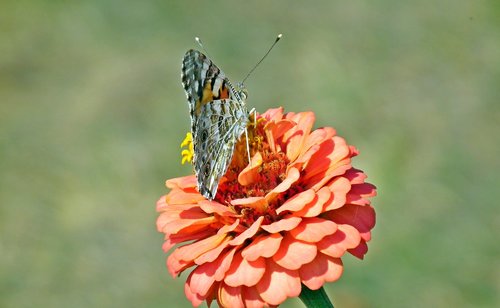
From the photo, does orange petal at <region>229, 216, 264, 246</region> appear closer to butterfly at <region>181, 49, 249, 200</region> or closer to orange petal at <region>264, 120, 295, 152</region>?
butterfly at <region>181, 49, 249, 200</region>

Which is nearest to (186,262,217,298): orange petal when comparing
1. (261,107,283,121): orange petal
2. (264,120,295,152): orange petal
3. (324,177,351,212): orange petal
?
(324,177,351,212): orange petal

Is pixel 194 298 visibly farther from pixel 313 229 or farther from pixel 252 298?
pixel 313 229

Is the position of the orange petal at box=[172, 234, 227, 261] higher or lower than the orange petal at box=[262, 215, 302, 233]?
higher

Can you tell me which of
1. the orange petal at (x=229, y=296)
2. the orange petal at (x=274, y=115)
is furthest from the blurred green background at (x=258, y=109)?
the orange petal at (x=229, y=296)

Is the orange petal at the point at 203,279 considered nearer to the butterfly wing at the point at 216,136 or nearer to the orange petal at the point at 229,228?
the orange petal at the point at 229,228

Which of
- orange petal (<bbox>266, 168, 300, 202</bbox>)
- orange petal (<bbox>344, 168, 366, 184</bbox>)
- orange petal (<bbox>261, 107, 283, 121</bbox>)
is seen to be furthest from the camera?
orange petal (<bbox>261, 107, 283, 121</bbox>)

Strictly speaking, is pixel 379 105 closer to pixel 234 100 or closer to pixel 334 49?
pixel 334 49

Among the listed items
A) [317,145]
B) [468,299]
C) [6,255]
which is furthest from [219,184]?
[6,255]
